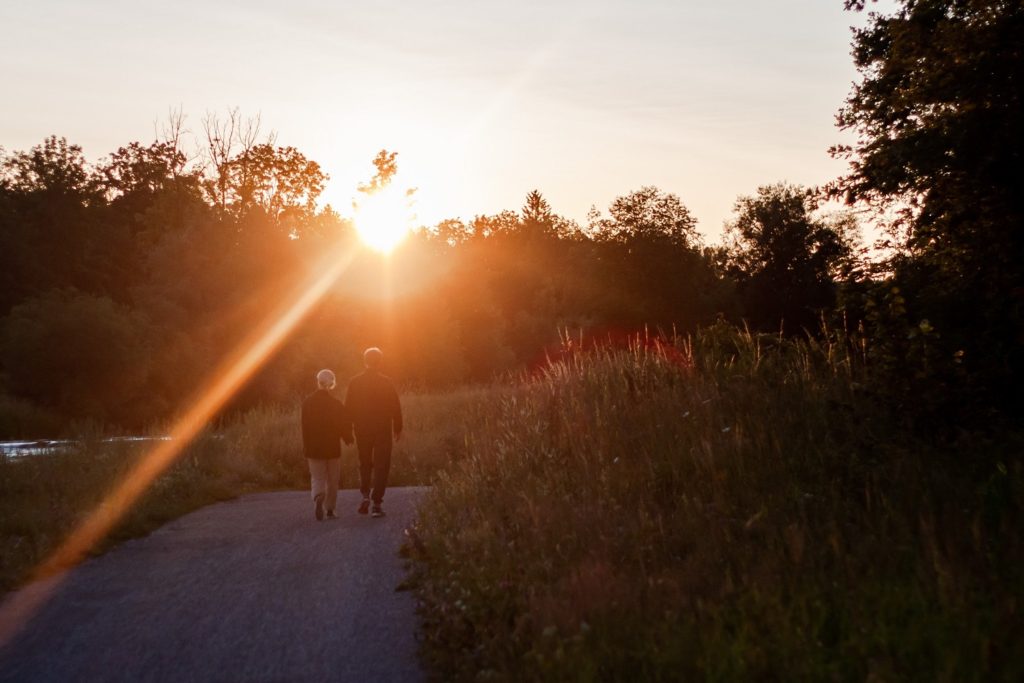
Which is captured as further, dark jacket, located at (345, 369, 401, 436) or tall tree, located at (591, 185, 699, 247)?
tall tree, located at (591, 185, 699, 247)

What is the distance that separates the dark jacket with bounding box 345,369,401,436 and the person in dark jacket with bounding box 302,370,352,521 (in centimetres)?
23

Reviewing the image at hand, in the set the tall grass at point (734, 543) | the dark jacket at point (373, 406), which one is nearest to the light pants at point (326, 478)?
the dark jacket at point (373, 406)

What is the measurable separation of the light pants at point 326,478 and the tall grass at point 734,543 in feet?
10.8

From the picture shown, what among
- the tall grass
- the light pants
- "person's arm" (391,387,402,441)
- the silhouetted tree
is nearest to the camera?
the tall grass

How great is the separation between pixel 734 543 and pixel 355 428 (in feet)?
28.5

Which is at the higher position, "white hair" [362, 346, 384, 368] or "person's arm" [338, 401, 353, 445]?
"white hair" [362, 346, 384, 368]

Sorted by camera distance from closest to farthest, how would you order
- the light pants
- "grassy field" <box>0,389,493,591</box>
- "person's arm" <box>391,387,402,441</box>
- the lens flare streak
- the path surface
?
the path surface
the lens flare streak
"grassy field" <box>0,389,493,591</box>
the light pants
"person's arm" <box>391,387,402,441</box>

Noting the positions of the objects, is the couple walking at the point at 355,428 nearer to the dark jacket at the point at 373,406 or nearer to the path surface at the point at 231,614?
the dark jacket at the point at 373,406

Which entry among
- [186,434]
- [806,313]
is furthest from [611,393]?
[806,313]

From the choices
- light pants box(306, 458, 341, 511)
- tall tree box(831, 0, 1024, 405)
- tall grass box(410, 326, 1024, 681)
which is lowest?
light pants box(306, 458, 341, 511)

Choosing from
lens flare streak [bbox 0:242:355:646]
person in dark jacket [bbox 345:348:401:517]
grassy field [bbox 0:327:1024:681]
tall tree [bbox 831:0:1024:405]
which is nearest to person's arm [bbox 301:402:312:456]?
person in dark jacket [bbox 345:348:401:517]

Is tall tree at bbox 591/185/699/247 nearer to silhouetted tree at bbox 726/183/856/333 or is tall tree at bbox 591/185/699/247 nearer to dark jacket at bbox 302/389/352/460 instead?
silhouetted tree at bbox 726/183/856/333

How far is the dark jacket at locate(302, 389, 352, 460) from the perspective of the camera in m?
14.3

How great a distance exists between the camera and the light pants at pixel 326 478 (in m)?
14.3
